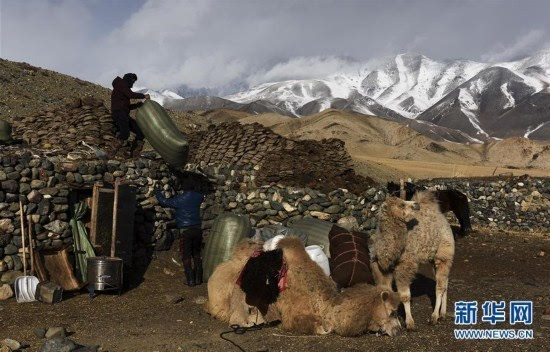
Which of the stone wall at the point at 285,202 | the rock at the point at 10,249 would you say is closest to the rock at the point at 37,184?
the rock at the point at 10,249

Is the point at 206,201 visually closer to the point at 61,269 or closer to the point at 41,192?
the point at 41,192

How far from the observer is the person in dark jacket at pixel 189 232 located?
9.62m

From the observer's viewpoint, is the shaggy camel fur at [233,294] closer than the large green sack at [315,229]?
Yes

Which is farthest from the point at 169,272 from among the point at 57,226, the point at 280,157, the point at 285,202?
the point at 280,157

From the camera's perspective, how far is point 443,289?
7.24 m

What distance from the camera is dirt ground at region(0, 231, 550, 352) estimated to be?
6035 millimetres

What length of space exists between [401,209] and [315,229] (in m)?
4.38

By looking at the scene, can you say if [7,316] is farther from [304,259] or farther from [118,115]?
[118,115]

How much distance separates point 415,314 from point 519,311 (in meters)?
1.51

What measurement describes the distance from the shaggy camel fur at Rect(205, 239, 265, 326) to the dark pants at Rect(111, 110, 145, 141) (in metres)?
5.87

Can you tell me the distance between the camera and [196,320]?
733 cm

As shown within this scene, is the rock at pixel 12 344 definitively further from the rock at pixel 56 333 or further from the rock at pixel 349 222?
the rock at pixel 349 222

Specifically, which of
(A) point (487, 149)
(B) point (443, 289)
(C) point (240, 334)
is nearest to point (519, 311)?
(B) point (443, 289)

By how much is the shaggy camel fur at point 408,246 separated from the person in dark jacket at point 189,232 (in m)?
3.82
